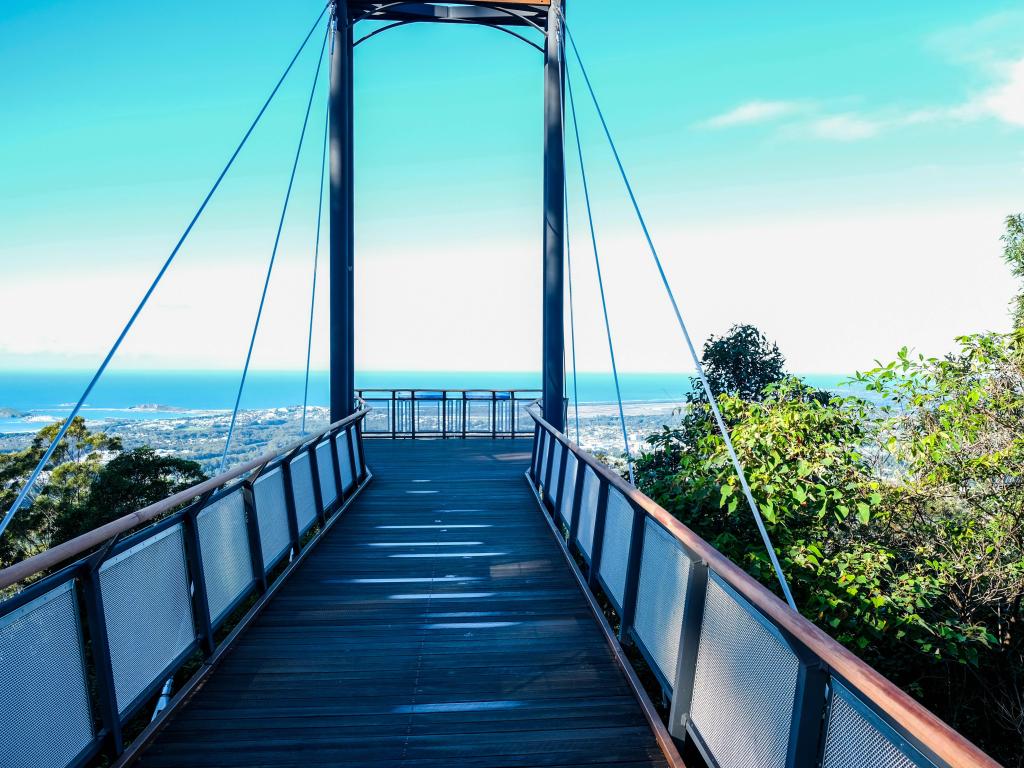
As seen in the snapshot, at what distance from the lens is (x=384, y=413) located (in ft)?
41.5

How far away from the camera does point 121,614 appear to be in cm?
234

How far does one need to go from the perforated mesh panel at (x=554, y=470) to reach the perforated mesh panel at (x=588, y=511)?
1254mm

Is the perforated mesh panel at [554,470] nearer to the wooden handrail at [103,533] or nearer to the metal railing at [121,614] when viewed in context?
A: the metal railing at [121,614]

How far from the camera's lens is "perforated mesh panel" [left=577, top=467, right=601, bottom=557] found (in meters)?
4.20

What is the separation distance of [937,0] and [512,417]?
33.5ft

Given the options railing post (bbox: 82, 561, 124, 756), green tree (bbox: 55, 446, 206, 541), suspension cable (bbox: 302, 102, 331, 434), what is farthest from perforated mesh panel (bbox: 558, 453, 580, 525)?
green tree (bbox: 55, 446, 206, 541)

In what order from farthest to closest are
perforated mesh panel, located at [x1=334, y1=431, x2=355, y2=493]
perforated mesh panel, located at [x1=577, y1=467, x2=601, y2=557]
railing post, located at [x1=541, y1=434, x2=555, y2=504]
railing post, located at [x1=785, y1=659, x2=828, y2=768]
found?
perforated mesh panel, located at [x1=334, y1=431, x2=355, y2=493], railing post, located at [x1=541, y1=434, x2=555, y2=504], perforated mesh panel, located at [x1=577, y1=467, x2=601, y2=557], railing post, located at [x1=785, y1=659, x2=828, y2=768]

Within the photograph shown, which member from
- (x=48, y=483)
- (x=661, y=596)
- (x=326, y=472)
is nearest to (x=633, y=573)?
(x=661, y=596)

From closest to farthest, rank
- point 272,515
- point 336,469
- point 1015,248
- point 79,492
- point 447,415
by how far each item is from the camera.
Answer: point 272,515, point 336,469, point 79,492, point 447,415, point 1015,248

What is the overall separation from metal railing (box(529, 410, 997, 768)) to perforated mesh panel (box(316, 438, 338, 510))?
3.09 meters

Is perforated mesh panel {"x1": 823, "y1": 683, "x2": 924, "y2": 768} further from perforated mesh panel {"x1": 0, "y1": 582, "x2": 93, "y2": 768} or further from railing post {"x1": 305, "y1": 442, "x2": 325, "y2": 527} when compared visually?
railing post {"x1": 305, "y1": 442, "x2": 325, "y2": 527}

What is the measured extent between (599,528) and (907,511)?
148 inches

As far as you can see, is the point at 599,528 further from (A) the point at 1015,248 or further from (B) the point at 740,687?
(A) the point at 1015,248

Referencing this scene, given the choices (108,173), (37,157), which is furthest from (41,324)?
(37,157)
